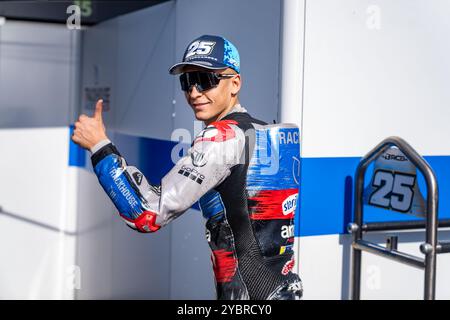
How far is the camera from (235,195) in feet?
7.43

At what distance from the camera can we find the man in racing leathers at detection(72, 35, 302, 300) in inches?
85.0

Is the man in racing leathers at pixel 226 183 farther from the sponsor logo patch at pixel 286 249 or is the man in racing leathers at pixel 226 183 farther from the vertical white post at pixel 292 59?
the vertical white post at pixel 292 59

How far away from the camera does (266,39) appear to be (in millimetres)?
3105

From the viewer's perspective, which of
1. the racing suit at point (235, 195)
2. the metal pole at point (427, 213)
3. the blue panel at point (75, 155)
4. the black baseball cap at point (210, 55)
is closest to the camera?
the racing suit at point (235, 195)

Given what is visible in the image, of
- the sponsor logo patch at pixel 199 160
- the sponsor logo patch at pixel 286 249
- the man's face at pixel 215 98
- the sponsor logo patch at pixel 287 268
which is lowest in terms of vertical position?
the sponsor logo patch at pixel 287 268

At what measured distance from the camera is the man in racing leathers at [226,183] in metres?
2.16

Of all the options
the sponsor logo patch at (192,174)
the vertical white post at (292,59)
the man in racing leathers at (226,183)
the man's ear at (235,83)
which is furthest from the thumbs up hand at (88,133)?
the vertical white post at (292,59)

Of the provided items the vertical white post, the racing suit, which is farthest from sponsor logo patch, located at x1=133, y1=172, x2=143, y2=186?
the vertical white post

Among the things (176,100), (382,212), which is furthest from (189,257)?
(382,212)

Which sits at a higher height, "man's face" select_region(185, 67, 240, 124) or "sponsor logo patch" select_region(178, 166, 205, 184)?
"man's face" select_region(185, 67, 240, 124)

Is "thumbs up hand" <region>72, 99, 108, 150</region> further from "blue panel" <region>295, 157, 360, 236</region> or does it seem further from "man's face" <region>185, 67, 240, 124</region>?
"blue panel" <region>295, 157, 360, 236</region>
